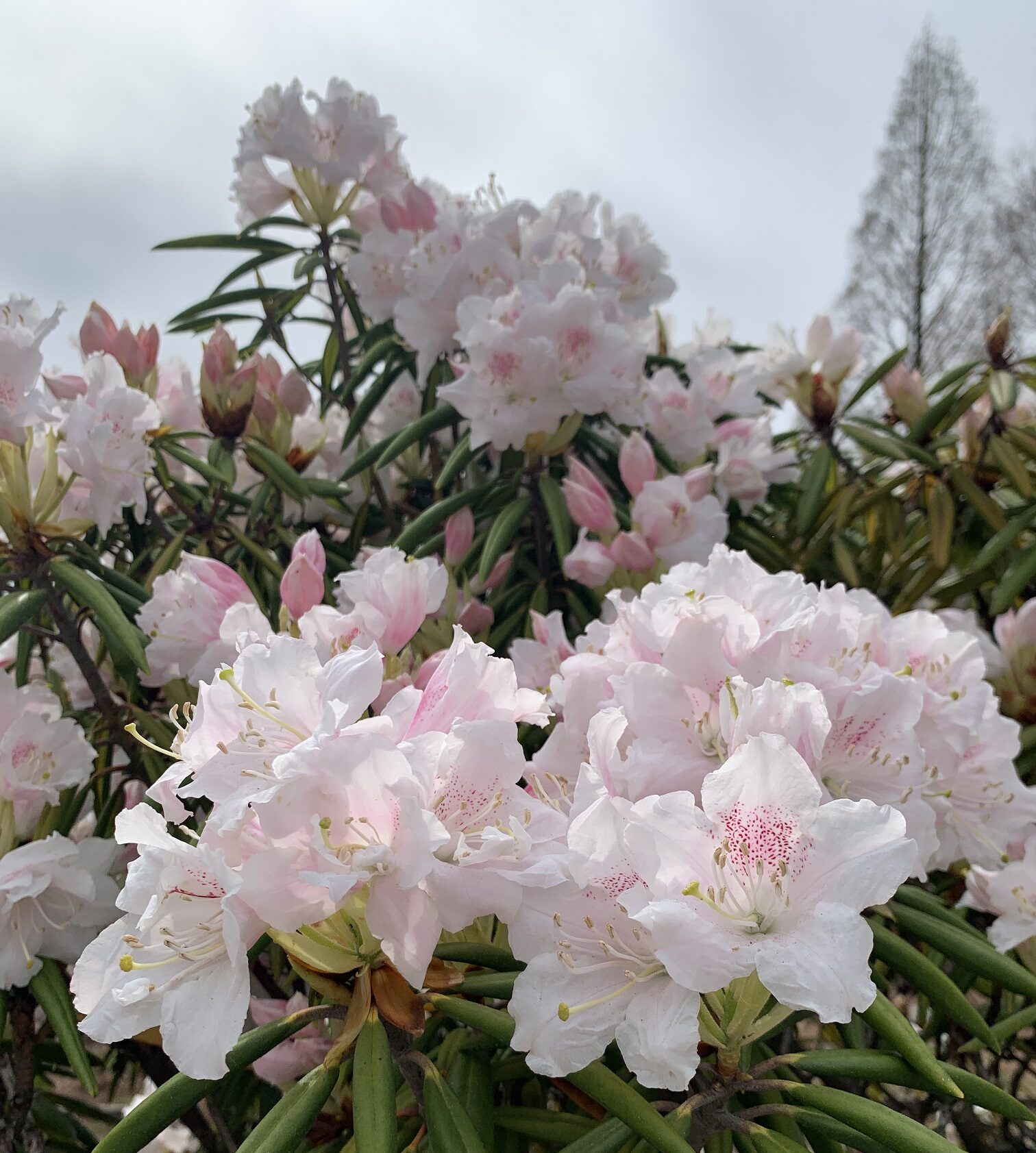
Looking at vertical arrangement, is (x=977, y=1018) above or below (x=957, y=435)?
below

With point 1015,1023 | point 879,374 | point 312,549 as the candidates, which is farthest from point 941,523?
point 312,549

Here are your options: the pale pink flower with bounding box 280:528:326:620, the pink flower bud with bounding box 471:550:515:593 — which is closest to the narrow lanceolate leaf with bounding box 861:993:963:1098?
the pale pink flower with bounding box 280:528:326:620

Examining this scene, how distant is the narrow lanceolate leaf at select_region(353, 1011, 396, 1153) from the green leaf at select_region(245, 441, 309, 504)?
1.05 meters

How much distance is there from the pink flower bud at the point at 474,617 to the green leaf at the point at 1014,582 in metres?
0.85

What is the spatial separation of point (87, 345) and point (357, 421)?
18.0 inches

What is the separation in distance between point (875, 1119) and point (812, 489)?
1367 mm

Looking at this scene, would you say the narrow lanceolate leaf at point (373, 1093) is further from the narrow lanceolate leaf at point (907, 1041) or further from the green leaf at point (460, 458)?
the green leaf at point (460, 458)

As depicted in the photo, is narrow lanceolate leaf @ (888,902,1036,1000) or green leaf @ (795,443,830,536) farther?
green leaf @ (795,443,830,536)

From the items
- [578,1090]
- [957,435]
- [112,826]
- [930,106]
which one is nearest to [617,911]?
[578,1090]

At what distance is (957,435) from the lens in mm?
1884

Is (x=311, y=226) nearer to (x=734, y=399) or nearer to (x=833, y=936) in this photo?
(x=734, y=399)

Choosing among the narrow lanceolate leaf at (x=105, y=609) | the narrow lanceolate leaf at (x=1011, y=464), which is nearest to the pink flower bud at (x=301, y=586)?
Answer: the narrow lanceolate leaf at (x=105, y=609)

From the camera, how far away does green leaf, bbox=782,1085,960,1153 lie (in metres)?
0.58

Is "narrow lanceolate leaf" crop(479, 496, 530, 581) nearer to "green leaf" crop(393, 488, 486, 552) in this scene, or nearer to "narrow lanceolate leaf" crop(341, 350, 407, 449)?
"green leaf" crop(393, 488, 486, 552)
